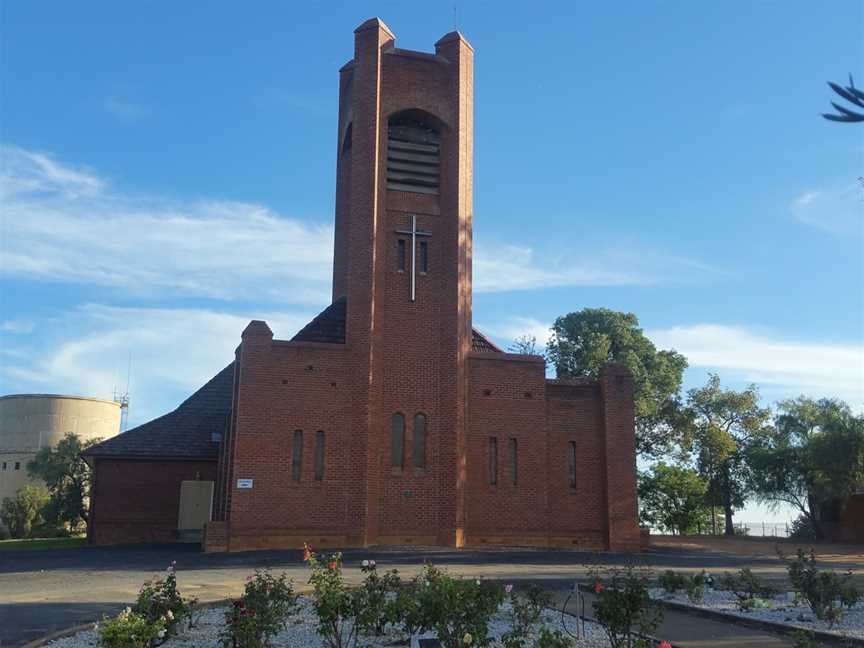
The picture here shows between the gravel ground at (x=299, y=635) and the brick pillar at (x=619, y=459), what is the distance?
1404cm

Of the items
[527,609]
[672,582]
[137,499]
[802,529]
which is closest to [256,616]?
[527,609]

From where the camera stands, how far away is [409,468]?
23594 mm

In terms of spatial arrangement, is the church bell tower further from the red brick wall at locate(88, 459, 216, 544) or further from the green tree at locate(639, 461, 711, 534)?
the green tree at locate(639, 461, 711, 534)

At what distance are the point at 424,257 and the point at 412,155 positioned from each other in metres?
3.23

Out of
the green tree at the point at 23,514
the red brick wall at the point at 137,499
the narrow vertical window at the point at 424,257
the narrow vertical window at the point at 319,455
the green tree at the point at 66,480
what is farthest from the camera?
the green tree at the point at 23,514

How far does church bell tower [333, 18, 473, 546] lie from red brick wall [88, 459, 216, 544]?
8474 mm

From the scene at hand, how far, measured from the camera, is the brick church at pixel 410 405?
22.7 m

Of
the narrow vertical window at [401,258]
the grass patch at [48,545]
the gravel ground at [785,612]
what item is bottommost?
the grass patch at [48,545]

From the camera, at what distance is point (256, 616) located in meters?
8.34

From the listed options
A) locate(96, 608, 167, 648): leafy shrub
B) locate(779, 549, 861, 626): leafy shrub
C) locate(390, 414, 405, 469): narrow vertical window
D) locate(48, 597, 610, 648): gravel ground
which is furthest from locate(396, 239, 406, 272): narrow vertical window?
locate(96, 608, 167, 648): leafy shrub

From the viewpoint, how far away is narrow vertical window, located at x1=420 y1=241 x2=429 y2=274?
81.7 ft

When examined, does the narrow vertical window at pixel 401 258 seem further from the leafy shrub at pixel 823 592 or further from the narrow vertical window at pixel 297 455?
the leafy shrub at pixel 823 592

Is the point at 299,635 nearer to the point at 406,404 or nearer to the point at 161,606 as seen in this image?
the point at 161,606

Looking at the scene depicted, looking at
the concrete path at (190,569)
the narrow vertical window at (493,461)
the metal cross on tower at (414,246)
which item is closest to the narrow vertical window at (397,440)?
the concrete path at (190,569)
